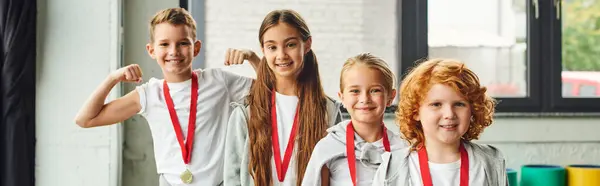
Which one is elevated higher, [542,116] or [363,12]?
[363,12]

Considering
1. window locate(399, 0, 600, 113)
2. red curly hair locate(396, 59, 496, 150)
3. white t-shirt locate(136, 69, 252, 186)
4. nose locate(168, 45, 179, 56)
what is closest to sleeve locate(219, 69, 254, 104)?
white t-shirt locate(136, 69, 252, 186)

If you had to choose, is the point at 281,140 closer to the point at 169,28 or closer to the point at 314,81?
the point at 314,81

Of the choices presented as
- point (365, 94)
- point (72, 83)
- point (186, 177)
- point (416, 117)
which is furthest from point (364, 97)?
point (72, 83)

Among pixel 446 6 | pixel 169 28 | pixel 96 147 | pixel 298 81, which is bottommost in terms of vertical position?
pixel 96 147

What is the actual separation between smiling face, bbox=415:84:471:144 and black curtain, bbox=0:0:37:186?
2174mm

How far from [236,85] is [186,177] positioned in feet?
1.27

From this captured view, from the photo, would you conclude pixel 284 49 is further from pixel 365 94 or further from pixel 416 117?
pixel 416 117

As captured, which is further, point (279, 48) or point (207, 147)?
point (207, 147)

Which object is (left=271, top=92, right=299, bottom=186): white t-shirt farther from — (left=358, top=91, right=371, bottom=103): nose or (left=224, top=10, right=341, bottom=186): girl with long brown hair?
(left=358, top=91, right=371, bottom=103): nose

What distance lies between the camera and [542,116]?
4207 millimetres

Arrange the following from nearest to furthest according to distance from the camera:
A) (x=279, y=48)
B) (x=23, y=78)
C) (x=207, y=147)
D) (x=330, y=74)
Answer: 1. (x=279, y=48)
2. (x=207, y=147)
3. (x=23, y=78)
4. (x=330, y=74)

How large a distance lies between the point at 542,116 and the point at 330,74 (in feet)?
3.87

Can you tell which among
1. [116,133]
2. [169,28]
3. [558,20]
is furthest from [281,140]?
[558,20]

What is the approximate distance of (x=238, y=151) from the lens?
8.71 ft
